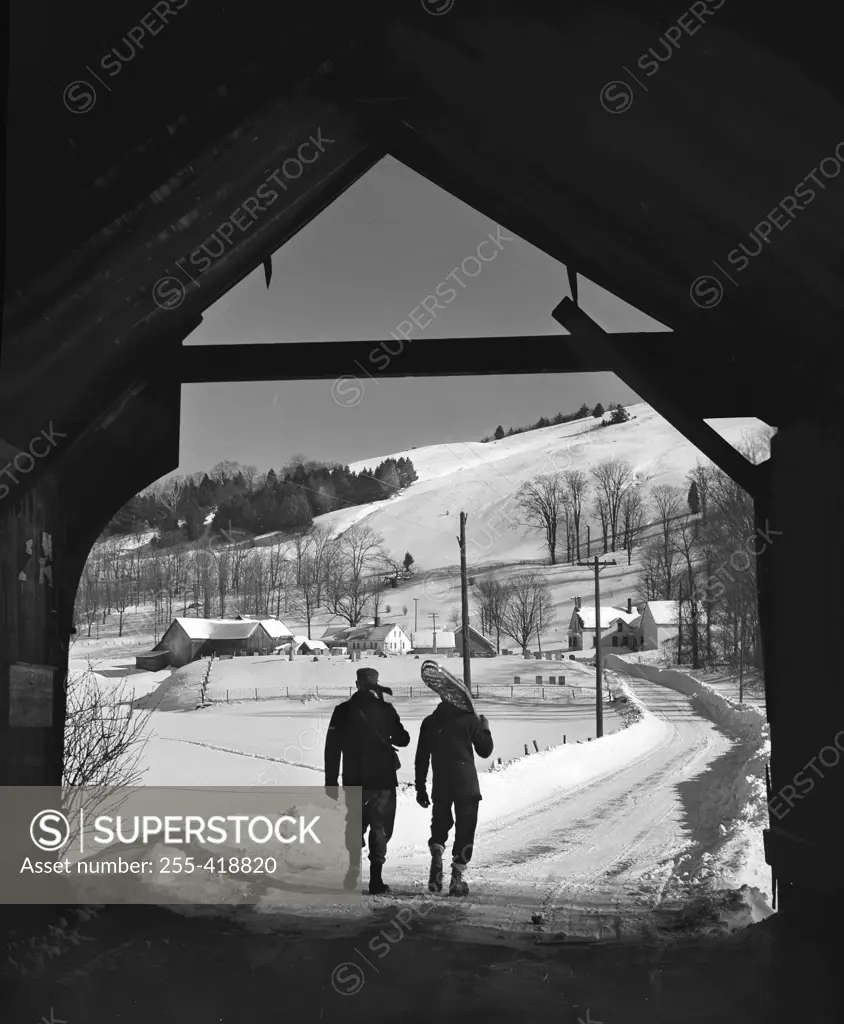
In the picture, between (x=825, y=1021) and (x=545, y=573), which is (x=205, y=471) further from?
(x=825, y=1021)

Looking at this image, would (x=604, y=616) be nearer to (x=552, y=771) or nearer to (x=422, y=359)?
(x=552, y=771)

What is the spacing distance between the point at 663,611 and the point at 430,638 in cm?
2347

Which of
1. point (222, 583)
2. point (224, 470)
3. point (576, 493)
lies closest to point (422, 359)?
point (224, 470)

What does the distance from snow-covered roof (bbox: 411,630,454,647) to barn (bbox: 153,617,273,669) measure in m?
18.6

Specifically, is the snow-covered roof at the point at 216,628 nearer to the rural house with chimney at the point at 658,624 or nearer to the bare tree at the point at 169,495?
the bare tree at the point at 169,495

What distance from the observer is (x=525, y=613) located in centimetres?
9762

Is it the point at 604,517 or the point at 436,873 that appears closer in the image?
the point at 436,873

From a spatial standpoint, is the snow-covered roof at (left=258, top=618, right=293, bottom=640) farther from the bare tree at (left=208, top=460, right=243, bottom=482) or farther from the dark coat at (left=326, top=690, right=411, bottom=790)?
the dark coat at (left=326, top=690, right=411, bottom=790)

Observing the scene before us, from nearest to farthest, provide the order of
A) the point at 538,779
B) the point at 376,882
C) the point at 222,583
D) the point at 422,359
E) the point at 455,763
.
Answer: the point at 422,359
the point at 455,763
the point at 376,882
the point at 538,779
the point at 222,583

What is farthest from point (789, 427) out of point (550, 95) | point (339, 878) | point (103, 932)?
point (339, 878)

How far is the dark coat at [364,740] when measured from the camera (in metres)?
7.76

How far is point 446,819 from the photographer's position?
26.7 ft

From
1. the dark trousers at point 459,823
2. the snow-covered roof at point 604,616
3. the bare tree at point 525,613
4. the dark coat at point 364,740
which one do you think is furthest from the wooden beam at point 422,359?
the snow-covered roof at point 604,616

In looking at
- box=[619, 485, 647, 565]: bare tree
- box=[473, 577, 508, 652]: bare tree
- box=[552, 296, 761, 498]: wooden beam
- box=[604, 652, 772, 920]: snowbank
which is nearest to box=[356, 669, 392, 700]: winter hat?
box=[552, 296, 761, 498]: wooden beam
